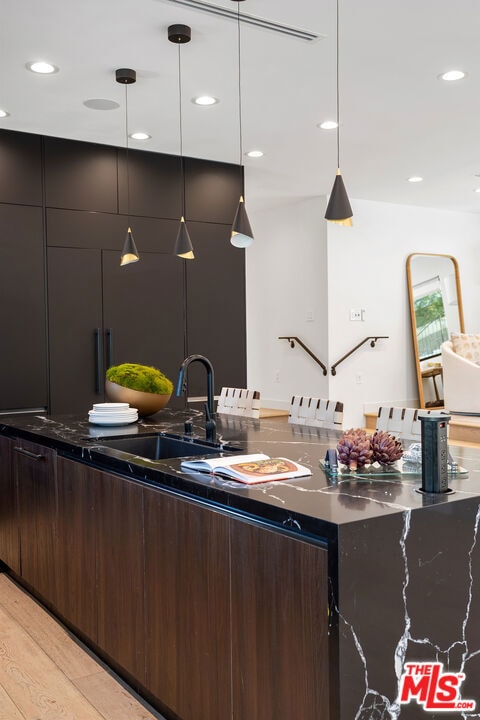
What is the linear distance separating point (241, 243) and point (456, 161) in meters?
3.60

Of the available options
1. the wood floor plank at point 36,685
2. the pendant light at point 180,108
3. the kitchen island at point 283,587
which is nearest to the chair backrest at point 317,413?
the kitchen island at point 283,587

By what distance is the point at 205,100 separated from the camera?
451 centimetres

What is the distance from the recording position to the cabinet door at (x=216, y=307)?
19.3 feet

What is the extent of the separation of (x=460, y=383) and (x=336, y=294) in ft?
5.34

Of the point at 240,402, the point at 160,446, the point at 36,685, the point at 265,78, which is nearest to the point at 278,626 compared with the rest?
the point at 36,685

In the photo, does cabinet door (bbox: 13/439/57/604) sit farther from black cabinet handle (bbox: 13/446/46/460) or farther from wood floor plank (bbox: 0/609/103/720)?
wood floor plank (bbox: 0/609/103/720)

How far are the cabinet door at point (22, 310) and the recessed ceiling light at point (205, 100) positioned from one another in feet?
4.78

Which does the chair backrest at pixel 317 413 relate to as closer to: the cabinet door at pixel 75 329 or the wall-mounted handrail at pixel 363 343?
the cabinet door at pixel 75 329

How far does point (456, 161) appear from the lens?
6.27m

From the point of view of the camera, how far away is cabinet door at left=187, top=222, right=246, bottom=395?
5.87 m

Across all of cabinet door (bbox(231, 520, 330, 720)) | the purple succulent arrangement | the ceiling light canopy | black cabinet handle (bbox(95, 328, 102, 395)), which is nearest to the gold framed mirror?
black cabinet handle (bbox(95, 328, 102, 395))

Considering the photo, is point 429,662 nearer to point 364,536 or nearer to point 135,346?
point 364,536

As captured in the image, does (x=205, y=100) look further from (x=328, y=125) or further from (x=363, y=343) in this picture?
(x=363, y=343)

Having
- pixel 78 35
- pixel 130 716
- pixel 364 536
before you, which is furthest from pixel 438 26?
pixel 130 716
